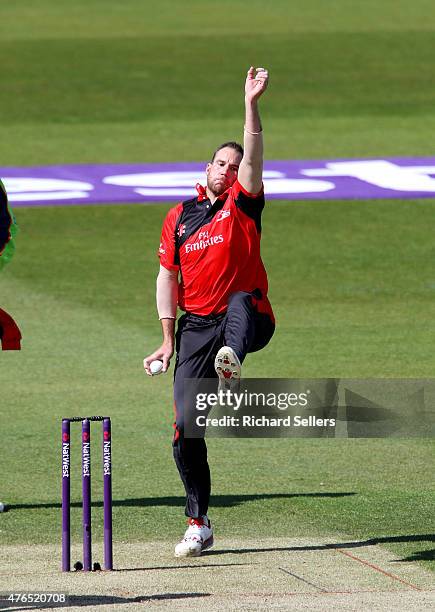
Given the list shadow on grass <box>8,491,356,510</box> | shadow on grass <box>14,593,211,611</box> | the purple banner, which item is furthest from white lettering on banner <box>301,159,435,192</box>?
shadow on grass <box>14,593,211,611</box>

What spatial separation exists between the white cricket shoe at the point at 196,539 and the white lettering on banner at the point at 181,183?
13.1m

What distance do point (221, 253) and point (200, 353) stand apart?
53 centimetres

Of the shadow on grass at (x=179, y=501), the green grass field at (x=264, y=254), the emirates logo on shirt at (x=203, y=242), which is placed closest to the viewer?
the emirates logo on shirt at (x=203, y=242)

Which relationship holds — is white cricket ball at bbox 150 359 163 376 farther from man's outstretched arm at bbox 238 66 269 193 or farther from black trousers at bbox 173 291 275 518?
man's outstretched arm at bbox 238 66 269 193

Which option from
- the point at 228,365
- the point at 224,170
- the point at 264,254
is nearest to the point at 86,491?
the point at 228,365

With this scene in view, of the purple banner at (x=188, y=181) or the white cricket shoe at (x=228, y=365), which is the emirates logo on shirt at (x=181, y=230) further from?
the purple banner at (x=188, y=181)

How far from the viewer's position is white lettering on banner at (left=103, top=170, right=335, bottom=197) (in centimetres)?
2137

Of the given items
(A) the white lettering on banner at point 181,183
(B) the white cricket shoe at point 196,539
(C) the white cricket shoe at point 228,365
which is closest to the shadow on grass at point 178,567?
(B) the white cricket shoe at point 196,539

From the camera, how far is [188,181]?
21.6m

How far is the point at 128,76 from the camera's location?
33.3 m

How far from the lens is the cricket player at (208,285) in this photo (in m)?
7.71

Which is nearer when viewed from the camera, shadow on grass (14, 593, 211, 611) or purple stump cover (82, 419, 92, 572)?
shadow on grass (14, 593, 211, 611)

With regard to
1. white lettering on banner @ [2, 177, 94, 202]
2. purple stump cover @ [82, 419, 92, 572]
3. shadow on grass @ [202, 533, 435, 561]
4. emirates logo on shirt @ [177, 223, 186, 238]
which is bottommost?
shadow on grass @ [202, 533, 435, 561]

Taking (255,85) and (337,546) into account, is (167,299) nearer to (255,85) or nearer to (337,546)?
(255,85)
